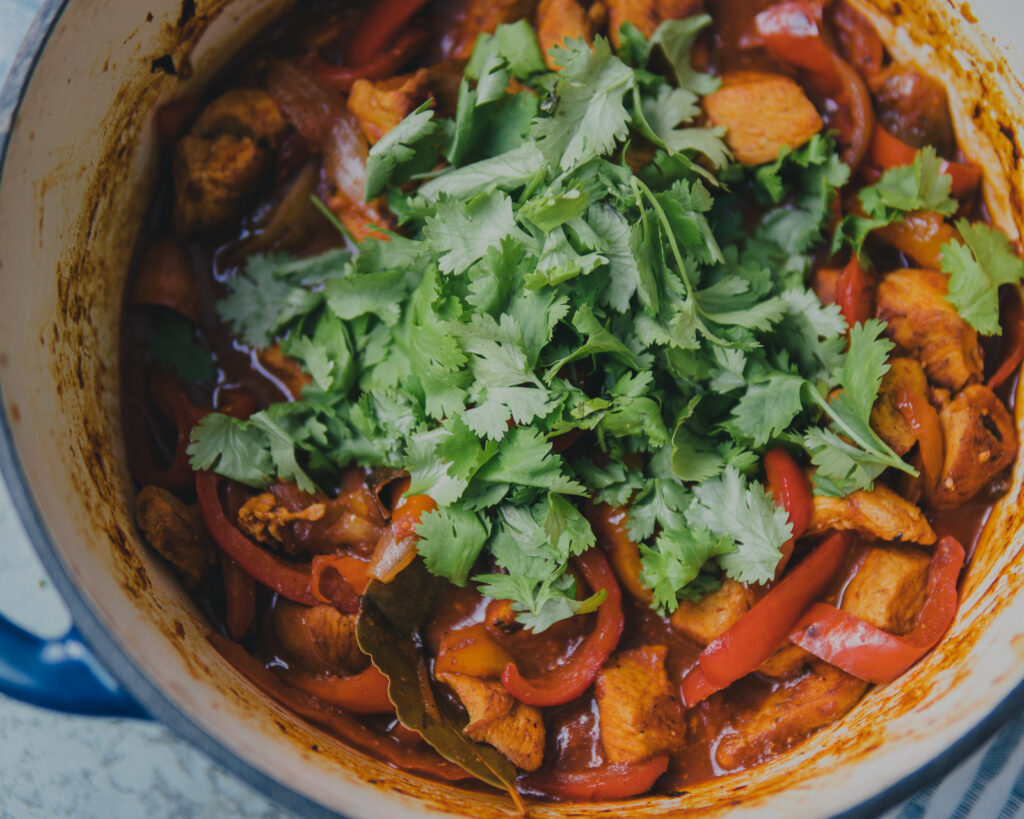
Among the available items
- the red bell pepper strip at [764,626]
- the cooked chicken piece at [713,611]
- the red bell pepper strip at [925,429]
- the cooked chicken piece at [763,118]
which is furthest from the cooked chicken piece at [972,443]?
the cooked chicken piece at [763,118]

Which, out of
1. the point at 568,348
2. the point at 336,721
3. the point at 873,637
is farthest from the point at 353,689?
the point at 873,637

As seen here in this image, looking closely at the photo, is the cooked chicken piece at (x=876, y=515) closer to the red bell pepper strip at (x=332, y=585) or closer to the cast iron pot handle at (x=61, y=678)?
the red bell pepper strip at (x=332, y=585)

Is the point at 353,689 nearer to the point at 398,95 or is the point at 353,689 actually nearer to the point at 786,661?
the point at 786,661

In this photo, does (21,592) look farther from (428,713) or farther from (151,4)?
Result: (151,4)

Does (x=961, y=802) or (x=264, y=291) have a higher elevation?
(x=264, y=291)

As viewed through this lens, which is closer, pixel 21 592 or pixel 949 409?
pixel 949 409

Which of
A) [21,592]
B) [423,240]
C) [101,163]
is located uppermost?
[101,163]

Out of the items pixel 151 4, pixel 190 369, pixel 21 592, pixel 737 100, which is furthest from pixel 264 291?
pixel 737 100
